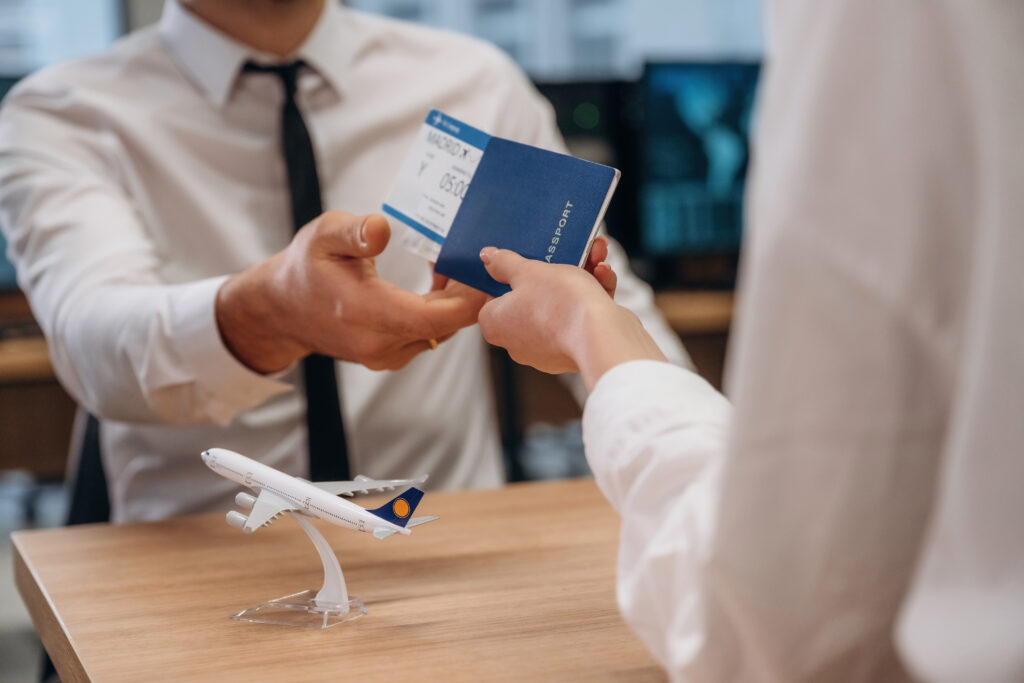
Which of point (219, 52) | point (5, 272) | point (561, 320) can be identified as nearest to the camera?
point (561, 320)

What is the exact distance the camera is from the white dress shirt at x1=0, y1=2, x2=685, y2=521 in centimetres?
131

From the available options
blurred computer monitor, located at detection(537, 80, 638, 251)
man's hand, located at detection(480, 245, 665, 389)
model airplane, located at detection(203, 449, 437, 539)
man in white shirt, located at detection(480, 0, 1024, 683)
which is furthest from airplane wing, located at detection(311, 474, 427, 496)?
blurred computer monitor, located at detection(537, 80, 638, 251)

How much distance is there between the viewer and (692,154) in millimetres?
2777

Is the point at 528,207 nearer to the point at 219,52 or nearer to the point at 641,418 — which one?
the point at 641,418

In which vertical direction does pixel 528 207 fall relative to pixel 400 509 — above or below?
above

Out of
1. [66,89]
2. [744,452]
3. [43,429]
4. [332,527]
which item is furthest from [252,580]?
[43,429]

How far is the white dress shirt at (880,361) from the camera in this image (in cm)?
39

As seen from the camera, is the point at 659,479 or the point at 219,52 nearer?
the point at 659,479

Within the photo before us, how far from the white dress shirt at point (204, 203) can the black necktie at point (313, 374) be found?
34 millimetres

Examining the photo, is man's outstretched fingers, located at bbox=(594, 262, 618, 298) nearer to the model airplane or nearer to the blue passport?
the blue passport

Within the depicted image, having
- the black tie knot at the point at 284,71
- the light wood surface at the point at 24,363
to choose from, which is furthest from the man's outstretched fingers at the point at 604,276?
the light wood surface at the point at 24,363

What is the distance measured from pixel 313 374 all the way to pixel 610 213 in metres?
1.64

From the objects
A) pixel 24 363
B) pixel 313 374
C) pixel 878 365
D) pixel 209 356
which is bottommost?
pixel 24 363

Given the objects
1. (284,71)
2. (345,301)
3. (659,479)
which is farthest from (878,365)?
(284,71)
